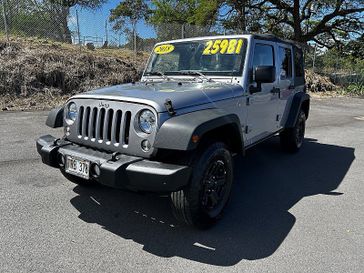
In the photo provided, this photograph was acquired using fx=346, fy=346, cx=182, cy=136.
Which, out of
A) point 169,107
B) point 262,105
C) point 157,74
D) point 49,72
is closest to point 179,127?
point 169,107

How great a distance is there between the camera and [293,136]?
6.16m

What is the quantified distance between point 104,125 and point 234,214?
5.64ft

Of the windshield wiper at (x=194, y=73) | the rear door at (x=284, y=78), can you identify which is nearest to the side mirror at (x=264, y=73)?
the windshield wiper at (x=194, y=73)

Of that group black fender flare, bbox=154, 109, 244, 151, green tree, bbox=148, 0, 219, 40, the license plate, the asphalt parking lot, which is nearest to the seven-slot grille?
the license plate

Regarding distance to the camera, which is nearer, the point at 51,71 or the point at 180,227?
the point at 180,227

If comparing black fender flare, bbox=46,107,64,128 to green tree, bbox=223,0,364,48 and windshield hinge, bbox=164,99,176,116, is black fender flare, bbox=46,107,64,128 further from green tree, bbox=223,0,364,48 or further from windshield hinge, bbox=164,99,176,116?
green tree, bbox=223,0,364,48

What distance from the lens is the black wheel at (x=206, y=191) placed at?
313 cm

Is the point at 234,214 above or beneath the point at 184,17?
beneath

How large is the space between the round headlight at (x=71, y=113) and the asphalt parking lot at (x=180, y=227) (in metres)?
0.97

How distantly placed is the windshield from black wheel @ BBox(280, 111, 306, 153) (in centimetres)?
229

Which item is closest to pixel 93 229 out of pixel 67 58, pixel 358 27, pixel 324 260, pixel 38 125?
pixel 324 260

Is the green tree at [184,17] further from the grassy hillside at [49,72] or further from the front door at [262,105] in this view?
the front door at [262,105]

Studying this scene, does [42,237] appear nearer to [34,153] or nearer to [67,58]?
[34,153]

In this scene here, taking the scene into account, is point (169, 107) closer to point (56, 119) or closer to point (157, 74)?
point (56, 119)
